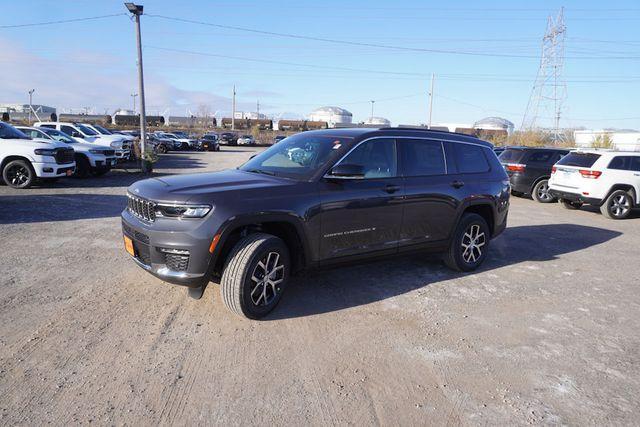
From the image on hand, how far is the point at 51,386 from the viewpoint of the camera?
122 inches

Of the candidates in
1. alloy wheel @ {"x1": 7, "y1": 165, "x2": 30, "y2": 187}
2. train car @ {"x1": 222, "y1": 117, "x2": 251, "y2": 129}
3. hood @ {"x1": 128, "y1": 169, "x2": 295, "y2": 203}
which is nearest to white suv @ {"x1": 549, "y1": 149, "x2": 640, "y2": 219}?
hood @ {"x1": 128, "y1": 169, "x2": 295, "y2": 203}

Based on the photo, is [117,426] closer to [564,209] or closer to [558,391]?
[558,391]

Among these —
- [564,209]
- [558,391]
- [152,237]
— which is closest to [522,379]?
[558,391]

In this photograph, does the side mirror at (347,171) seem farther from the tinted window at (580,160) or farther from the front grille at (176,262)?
the tinted window at (580,160)

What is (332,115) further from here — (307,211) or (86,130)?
(307,211)

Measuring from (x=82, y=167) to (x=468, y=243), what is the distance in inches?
531

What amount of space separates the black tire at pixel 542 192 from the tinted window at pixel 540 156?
2.07 feet

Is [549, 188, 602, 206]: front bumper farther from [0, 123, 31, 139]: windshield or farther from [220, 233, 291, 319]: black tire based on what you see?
[0, 123, 31, 139]: windshield

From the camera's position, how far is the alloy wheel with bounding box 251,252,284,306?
4.13m

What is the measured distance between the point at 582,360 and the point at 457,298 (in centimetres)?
148

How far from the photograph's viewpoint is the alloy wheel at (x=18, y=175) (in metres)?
11.7

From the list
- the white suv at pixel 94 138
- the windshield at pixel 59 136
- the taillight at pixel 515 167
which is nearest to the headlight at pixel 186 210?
the taillight at pixel 515 167

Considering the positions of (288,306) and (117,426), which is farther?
(288,306)

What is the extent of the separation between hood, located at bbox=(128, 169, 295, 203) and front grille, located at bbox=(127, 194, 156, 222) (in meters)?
0.05
